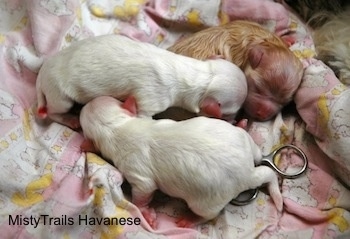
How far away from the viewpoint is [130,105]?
132cm

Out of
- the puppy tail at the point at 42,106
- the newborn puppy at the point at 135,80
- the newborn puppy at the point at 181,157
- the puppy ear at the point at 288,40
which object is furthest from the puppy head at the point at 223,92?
the puppy tail at the point at 42,106

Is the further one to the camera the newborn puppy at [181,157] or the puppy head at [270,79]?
the puppy head at [270,79]

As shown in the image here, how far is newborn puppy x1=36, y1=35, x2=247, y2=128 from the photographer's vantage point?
1332 mm

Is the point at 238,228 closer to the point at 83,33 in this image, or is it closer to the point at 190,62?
the point at 190,62

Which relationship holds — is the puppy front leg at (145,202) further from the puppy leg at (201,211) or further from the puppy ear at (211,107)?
the puppy ear at (211,107)

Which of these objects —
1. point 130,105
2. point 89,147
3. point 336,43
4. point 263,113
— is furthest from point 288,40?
point 89,147

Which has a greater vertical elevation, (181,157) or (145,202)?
(181,157)

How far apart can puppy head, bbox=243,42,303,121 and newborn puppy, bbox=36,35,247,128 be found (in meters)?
0.05

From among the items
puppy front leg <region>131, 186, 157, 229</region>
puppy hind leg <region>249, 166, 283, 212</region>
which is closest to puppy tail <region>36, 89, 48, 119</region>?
puppy front leg <region>131, 186, 157, 229</region>

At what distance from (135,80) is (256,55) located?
0.31m

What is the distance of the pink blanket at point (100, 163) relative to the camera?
4.00ft

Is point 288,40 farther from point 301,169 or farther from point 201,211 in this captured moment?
point 201,211

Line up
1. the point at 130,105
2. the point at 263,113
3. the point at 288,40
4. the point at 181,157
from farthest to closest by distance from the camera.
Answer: the point at 288,40 → the point at 263,113 → the point at 130,105 → the point at 181,157

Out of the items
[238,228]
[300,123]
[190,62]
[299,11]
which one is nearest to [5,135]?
[190,62]
